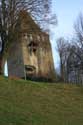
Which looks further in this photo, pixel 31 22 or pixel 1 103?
pixel 31 22

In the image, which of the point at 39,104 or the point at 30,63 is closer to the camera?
the point at 39,104

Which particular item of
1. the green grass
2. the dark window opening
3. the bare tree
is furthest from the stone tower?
the green grass

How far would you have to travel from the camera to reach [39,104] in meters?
23.1

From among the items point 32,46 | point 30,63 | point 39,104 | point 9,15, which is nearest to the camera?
point 39,104

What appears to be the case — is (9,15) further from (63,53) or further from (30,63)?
(63,53)

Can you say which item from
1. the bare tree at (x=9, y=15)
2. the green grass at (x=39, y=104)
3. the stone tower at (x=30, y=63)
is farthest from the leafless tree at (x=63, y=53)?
the green grass at (x=39, y=104)

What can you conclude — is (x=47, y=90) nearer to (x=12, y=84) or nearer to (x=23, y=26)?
(x=12, y=84)

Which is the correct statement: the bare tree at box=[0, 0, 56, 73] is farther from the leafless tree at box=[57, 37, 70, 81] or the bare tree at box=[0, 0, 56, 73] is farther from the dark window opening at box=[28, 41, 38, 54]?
the leafless tree at box=[57, 37, 70, 81]

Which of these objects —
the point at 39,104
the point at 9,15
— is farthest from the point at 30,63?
the point at 39,104

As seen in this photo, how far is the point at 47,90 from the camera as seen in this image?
28.6 meters

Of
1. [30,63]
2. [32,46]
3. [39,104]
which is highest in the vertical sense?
[32,46]

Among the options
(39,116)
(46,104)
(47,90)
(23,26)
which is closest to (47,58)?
(23,26)

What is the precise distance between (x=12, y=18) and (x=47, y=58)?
74.3 ft

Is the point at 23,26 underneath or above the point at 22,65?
above
